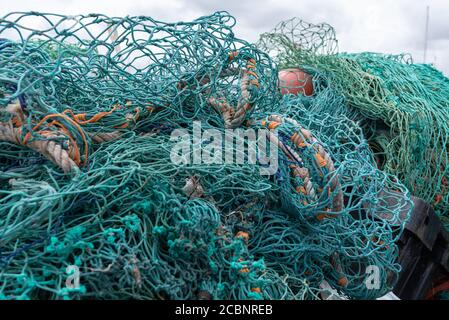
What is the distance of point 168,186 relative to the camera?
1.53m

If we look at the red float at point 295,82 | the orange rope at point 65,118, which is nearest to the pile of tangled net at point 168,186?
the orange rope at point 65,118

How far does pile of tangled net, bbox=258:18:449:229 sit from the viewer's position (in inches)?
103

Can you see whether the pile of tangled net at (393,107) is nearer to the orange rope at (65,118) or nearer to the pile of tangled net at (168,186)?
the pile of tangled net at (168,186)

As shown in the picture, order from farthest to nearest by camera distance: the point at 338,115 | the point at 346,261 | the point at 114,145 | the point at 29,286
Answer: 1. the point at 338,115
2. the point at 346,261
3. the point at 114,145
4. the point at 29,286

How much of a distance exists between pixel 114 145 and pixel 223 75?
57 centimetres

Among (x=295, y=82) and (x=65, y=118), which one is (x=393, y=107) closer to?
(x=295, y=82)

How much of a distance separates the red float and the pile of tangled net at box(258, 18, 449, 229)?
0.20 feet

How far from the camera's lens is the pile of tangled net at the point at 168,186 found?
133cm

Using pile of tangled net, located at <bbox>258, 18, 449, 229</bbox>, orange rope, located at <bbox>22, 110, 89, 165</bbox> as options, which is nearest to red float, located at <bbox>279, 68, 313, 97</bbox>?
pile of tangled net, located at <bbox>258, 18, 449, 229</bbox>

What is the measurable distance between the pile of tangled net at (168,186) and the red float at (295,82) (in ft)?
1.78

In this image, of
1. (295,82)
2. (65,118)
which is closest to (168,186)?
(65,118)

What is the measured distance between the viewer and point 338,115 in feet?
8.55
